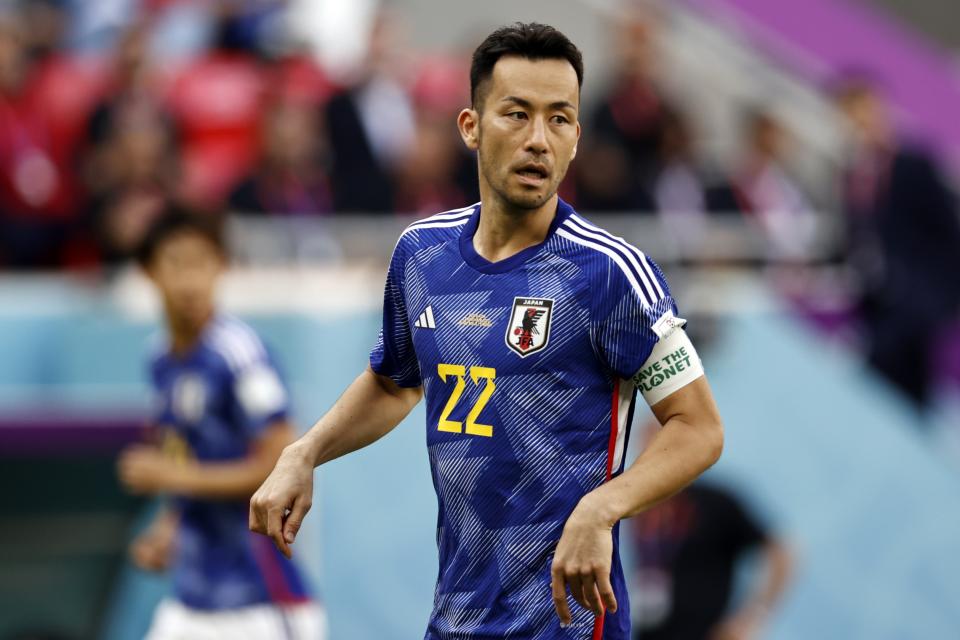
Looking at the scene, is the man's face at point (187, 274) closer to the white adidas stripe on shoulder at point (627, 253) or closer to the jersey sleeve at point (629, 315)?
the white adidas stripe on shoulder at point (627, 253)

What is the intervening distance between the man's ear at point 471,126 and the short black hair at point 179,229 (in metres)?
2.67

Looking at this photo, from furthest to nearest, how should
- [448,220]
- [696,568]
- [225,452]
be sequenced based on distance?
[696,568]
[225,452]
[448,220]

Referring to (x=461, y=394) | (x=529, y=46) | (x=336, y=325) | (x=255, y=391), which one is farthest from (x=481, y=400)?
(x=336, y=325)

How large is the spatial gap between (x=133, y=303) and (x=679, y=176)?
381 cm

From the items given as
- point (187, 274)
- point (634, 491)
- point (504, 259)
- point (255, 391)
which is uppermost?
point (504, 259)

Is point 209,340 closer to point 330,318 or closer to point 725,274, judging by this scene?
point 330,318

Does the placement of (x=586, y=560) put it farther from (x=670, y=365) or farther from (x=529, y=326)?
(x=529, y=326)

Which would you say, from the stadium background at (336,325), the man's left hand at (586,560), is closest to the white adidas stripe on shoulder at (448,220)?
the man's left hand at (586,560)

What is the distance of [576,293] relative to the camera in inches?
153

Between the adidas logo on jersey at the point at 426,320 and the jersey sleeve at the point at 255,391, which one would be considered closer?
the adidas logo on jersey at the point at 426,320

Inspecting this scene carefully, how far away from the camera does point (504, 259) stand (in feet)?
13.2

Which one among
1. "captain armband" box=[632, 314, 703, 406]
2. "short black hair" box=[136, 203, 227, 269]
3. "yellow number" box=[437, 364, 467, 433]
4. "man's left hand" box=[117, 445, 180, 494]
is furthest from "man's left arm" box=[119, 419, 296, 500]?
"captain armband" box=[632, 314, 703, 406]

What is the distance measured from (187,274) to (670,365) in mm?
3153

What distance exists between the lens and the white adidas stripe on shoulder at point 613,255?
12.6 ft
